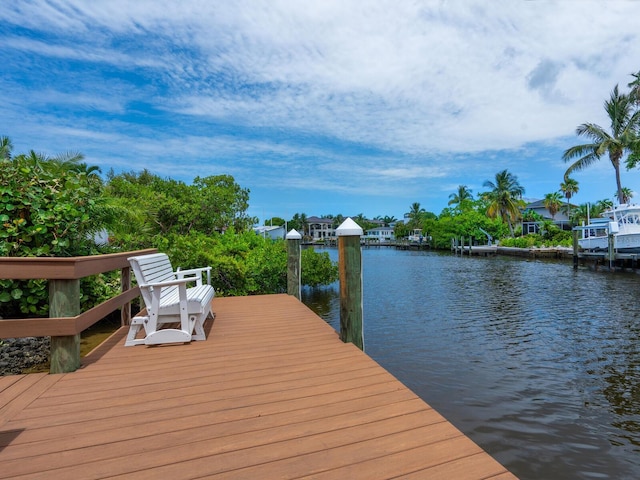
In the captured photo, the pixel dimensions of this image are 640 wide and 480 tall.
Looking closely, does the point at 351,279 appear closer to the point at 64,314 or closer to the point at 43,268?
the point at 64,314

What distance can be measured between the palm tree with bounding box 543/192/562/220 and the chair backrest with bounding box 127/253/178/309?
62473 millimetres

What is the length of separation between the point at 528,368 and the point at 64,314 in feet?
22.5

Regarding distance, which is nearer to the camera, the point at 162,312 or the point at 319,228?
the point at 162,312

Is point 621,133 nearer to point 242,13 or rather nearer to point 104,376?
point 242,13

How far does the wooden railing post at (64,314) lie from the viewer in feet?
9.53

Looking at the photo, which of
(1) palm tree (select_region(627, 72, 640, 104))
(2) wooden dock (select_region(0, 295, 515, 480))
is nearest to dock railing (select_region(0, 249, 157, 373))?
(2) wooden dock (select_region(0, 295, 515, 480))

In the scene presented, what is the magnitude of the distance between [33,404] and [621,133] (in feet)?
134

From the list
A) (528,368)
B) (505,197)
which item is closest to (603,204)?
(505,197)

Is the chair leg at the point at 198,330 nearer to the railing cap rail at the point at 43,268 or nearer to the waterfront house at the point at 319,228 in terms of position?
the railing cap rail at the point at 43,268

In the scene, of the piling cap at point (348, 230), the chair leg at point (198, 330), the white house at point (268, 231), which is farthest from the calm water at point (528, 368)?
the white house at point (268, 231)

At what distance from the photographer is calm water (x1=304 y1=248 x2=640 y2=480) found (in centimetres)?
373

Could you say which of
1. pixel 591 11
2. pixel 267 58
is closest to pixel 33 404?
pixel 267 58

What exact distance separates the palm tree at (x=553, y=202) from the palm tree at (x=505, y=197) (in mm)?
4764

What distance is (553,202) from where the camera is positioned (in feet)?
177
